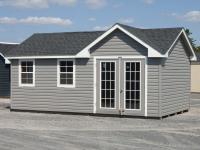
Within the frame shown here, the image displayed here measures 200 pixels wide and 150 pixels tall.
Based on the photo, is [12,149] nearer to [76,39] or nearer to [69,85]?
[69,85]

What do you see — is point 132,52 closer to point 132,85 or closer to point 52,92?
point 132,85

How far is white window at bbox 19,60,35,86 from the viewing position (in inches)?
791

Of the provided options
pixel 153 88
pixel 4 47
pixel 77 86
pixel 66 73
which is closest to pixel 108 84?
pixel 77 86

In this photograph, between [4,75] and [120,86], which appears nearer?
[120,86]

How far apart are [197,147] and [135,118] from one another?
21.4ft

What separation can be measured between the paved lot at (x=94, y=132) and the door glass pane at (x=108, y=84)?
82cm

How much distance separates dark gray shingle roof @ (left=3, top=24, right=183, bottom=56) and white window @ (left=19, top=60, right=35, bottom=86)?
1.37ft

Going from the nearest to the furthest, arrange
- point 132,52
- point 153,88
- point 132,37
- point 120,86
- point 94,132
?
point 94,132 < point 153,88 < point 132,37 < point 132,52 < point 120,86

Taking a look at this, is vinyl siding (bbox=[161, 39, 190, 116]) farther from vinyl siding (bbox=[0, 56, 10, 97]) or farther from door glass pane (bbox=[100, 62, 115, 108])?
vinyl siding (bbox=[0, 56, 10, 97])

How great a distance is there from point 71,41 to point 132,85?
4200 millimetres

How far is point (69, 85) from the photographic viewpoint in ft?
63.1

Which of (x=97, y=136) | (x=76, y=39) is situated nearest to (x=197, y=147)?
(x=97, y=136)

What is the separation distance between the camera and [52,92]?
19.6 metres

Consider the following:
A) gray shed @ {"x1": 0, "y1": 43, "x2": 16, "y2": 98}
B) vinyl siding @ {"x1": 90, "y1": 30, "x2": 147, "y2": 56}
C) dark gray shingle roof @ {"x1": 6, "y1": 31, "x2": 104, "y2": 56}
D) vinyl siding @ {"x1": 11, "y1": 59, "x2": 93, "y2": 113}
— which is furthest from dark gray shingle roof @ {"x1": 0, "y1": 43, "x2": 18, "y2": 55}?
vinyl siding @ {"x1": 90, "y1": 30, "x2": 147, "y2": 56}
